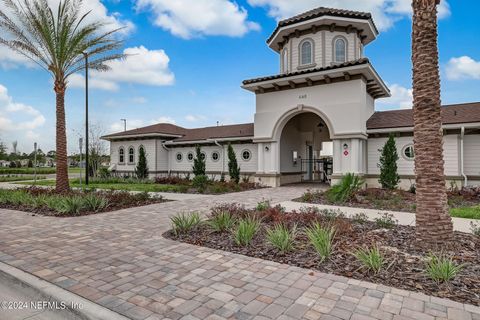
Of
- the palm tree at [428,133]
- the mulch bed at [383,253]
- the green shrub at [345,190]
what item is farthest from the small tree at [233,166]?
the palm tree at [428,133]

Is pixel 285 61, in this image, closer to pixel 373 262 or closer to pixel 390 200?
pixel 390 200

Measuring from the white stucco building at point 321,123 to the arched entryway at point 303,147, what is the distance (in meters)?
0.08

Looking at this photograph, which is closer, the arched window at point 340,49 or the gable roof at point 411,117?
the gable roof at point 411,117

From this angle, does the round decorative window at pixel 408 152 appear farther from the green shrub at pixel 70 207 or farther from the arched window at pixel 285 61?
the green shrub at pixel 70 207

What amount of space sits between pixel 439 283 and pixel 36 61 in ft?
58.7

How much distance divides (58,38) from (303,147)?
18.2m

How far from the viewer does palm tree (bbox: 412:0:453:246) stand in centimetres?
556

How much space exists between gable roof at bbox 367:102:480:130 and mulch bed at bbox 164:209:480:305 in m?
11.7

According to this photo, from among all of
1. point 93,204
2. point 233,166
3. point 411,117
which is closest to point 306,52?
point 411,117

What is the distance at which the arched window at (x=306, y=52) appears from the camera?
67.8 ft

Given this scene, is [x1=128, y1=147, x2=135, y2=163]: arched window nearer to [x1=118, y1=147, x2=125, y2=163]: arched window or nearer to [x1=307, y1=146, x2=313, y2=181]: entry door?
[x1=118, y1=147, x2=125, y2=163]: arched window

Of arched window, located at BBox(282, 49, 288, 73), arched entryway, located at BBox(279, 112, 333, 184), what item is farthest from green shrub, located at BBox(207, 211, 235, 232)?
arched window, located at BBox(282, 49, 288, 73)

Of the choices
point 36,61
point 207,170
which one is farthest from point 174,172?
point 36,61

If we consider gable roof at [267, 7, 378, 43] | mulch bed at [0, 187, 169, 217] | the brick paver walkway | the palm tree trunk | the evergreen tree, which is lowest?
the brick paver walkway
